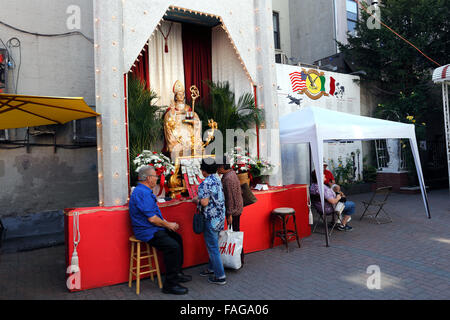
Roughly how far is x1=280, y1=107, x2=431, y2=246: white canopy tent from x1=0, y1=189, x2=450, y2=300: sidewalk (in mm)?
835

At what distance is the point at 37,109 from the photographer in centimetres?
516

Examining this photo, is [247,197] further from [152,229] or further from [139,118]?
[139,118]

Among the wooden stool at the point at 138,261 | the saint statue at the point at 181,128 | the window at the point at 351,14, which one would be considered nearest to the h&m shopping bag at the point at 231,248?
the wooden stool at the point at 138,261

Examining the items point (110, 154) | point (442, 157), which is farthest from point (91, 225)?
point (442, 157)

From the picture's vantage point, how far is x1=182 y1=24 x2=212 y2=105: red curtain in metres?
8.61

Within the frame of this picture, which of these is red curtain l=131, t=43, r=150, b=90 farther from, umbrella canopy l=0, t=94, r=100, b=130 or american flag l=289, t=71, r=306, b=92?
american flag l=289, t=71, r=306, b=92

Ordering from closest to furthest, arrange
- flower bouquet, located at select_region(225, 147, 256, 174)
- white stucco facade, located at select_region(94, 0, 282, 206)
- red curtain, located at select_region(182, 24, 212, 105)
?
white stucco facade, located at select_region(94, 0, 282, 206) < flower bouquet, located at select_region(225, 147, 256, 174) < red curtain, located at select_region(182, 24, 212, 105)

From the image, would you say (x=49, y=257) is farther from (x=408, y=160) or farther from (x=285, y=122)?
(x=408, y=160)

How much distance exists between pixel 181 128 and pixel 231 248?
12.4ft

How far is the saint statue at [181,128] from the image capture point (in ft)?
24.9

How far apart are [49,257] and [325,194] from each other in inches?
211

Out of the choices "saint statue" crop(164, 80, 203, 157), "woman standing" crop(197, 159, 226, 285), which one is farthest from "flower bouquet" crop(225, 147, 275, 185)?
"woman standing" crop(197, 159, 226, 285)

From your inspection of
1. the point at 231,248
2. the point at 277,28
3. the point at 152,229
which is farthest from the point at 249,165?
the point at 277,28

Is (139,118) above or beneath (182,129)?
above
